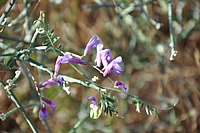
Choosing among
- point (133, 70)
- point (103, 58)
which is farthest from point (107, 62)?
point (133, 70)

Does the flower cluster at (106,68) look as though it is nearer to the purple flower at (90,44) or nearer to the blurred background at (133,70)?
the purple flower at (90,44)

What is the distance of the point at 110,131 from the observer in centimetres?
190

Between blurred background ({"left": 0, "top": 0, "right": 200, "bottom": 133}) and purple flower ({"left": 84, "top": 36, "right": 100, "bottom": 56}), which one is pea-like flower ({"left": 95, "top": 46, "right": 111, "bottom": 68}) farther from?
blurred background ({"left": 0, "top": 0, "right": 200, "bottom": 133})

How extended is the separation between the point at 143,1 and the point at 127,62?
619 mm

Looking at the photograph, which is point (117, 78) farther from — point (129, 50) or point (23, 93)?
point (23, 93)

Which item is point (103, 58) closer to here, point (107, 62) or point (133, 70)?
point (107, 62)

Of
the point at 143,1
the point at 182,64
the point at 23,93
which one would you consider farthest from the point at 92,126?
the point at 143,1

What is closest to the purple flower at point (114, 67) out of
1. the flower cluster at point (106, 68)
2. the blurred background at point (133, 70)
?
the flower cluster at point (106, 68)

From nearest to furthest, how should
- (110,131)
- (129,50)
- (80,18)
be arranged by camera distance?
1. (110,131)
2. (129,50)
3. (80,18)

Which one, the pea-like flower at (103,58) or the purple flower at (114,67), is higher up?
the pea-like flower at (103,58)

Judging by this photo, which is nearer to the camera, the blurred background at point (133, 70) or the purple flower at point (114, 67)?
the purple flower at point (114, 67)

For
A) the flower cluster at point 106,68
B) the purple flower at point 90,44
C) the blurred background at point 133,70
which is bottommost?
the blurred background at point 133,70

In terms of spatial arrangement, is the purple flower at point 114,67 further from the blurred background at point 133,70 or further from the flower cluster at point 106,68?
the blurred background at point 133,70

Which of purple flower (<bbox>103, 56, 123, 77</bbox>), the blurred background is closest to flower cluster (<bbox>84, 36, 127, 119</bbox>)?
Answer: purple flower (<bbox>103, 56, 123, 77</bbox>)
